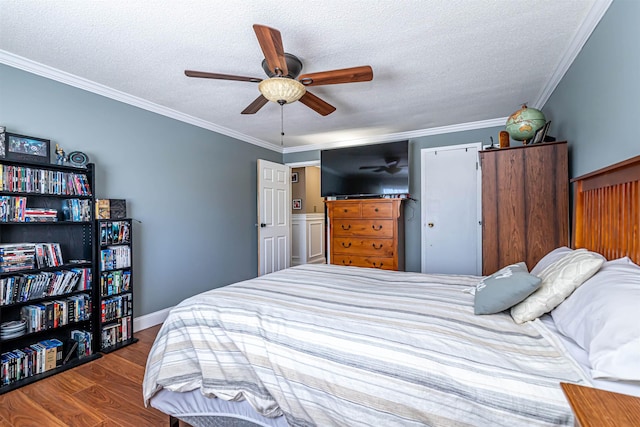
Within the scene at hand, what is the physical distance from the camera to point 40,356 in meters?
2.13

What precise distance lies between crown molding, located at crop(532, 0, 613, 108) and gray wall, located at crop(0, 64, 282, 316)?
3.59m

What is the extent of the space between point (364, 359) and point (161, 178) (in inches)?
118

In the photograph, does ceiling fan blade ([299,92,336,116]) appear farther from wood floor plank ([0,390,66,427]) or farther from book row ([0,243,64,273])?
wood floor plank ([0,390,66,427])

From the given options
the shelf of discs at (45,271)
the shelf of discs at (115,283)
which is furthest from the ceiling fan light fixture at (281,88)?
the shelf of discs at (115,283)

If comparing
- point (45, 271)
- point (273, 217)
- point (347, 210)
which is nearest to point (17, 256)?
point (45, 271)

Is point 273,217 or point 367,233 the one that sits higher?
point 273,217

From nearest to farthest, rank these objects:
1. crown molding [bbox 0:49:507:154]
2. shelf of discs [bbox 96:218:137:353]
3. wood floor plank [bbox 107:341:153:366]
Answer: crown molding [bbox 0:49:507:154]
wood floor plank [bbox 107:341:153:366]
shelf of discs [bbox 96:218:137:353]

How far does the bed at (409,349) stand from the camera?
87 cm

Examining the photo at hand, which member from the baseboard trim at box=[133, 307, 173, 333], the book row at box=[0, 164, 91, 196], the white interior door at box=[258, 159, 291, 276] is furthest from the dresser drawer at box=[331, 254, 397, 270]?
the book row at box=[0, 164, 91, 196]

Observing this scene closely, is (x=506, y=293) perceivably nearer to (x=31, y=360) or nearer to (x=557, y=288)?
(x=557, y=288)

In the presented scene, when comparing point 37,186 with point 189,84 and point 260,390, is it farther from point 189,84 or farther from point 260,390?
point 260,390

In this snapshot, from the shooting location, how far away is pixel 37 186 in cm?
216

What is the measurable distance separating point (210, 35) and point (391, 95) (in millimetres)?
1704

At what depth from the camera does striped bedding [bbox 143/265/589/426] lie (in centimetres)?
88
